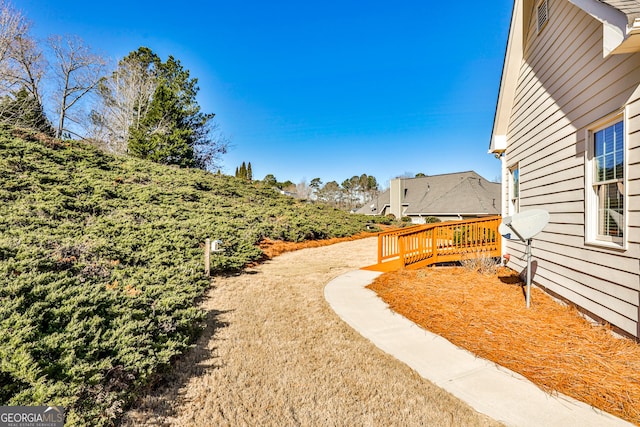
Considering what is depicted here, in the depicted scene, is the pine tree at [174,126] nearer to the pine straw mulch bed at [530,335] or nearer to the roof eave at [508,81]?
the pine straw mulch bed at [530,335]

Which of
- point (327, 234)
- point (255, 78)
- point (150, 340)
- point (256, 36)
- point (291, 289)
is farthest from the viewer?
point (255, 78)

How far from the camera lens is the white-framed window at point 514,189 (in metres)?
6.61

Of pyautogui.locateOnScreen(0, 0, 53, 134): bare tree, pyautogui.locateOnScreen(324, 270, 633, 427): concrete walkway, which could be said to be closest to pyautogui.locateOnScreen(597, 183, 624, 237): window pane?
pyautogui.locateOnScreen(324, 270, 633, 427): concrete walkway

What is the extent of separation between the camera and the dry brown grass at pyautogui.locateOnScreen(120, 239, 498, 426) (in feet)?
7.41

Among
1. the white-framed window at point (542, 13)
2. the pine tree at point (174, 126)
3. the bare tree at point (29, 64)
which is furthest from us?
the pine tree at point (174, 126)

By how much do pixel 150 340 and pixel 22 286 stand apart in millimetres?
1470

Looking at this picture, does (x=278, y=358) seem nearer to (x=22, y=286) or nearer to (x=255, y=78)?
(x=22, y=286)

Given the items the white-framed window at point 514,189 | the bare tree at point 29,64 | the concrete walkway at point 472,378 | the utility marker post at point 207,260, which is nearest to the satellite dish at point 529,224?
the concrete walkway at point 472,378

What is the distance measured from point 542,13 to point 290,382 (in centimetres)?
753

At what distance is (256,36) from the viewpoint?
15523mm

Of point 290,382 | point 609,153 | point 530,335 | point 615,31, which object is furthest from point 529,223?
point 290,382

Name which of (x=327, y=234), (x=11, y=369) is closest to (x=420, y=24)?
(x=327, y=234)

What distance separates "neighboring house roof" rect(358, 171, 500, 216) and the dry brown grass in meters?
17.9

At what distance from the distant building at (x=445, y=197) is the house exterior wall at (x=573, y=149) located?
46.1 ft
